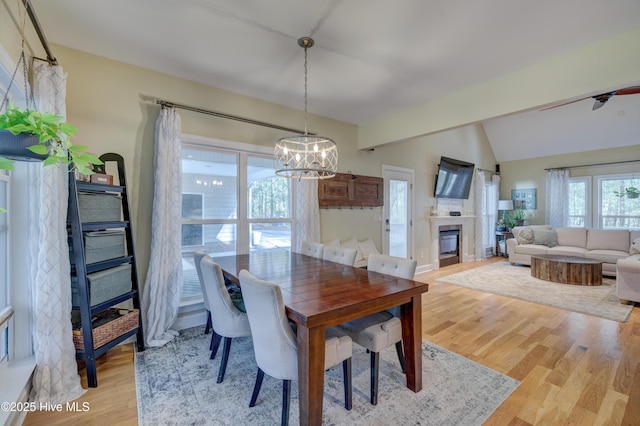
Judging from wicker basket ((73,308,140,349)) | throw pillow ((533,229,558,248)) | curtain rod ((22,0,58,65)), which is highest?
curtain rod ((22,0,58,65))

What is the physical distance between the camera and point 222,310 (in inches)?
81.0

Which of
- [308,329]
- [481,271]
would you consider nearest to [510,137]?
[481,271]

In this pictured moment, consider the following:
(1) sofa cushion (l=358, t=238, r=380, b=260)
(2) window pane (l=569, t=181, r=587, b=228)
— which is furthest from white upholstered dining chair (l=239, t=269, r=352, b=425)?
(2) window pane (l=569, t=181, r=587, b=228)

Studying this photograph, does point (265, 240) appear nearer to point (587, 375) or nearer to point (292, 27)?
point (292, 27)

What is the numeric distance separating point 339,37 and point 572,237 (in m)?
6.55

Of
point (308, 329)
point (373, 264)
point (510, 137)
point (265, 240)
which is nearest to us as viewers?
point (308, 329)

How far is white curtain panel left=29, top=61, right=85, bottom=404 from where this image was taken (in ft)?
6.17

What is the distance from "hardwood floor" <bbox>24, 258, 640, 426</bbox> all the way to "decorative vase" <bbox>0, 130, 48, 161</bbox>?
1.63 meters

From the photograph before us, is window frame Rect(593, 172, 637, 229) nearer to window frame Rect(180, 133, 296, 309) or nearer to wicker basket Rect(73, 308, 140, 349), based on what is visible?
window frame Rect(180, 133, 296, 309)

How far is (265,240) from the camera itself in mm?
3715

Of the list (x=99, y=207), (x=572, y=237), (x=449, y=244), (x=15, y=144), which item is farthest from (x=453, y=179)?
(x=15, y=144)

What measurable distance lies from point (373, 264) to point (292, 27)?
2.06 m

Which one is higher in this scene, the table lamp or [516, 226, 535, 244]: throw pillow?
the table lamp

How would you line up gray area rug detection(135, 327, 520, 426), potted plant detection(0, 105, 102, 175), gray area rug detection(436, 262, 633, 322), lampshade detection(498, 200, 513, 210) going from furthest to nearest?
lampshade detection(498, 200, 513, 210), gray area rug detection(436, 262, 633, 322), gray area rug detection(135, 327, 520, 426), potted plant detection(0, 105, 102, 175)
